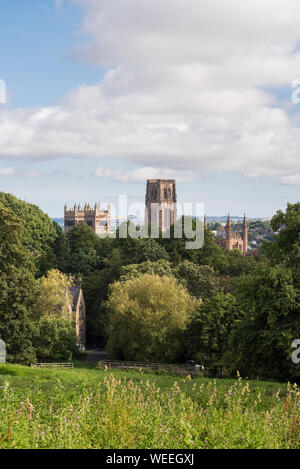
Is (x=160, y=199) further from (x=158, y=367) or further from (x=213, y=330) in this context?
(x=158, y=367)

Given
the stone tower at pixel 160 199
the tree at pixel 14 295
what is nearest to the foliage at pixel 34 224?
the tree at pixel 14 295

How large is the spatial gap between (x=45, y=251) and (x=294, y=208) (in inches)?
1979

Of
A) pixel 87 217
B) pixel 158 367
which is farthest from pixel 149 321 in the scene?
pixel 87 217

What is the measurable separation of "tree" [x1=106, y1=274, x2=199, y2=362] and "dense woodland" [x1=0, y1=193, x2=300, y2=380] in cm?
8

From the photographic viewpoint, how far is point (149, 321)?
41156mm

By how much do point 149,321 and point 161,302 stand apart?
193 cm

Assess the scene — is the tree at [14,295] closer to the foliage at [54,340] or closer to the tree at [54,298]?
the foliage at [54,340]

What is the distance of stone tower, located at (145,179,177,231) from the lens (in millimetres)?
161000

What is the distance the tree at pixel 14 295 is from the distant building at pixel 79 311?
74.7ft

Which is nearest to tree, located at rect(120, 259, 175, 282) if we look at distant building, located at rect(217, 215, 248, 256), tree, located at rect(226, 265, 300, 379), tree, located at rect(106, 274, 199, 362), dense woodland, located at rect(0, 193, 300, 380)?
dense woodland, located at rect(0, 193, 300, 380)
